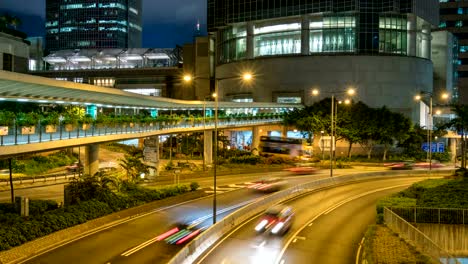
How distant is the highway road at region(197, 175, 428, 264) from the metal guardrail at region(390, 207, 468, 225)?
2.75 metres

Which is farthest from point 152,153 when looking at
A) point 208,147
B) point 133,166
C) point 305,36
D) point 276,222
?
point 305,36

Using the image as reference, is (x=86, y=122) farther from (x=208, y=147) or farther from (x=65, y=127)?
(x=208, y=147)

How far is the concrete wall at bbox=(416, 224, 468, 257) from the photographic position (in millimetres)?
30672

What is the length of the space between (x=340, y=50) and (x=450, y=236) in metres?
75.7

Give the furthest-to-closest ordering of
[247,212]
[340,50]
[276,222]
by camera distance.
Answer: [340,50], [247,212], [276,222]

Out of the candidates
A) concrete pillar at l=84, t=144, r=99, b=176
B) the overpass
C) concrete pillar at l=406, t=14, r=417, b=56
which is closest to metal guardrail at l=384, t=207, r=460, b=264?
the overpass

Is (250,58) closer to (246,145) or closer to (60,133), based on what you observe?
(246,145)

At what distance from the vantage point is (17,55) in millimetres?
71812

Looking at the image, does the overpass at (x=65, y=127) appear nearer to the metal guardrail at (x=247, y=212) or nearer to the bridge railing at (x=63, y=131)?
the bridge railing at (x=63, y=131)

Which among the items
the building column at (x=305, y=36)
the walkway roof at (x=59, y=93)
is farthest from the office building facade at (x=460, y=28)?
the walkway roof at (x=59, y=93)

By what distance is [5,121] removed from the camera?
2447 cm

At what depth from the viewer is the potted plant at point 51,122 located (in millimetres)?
27880

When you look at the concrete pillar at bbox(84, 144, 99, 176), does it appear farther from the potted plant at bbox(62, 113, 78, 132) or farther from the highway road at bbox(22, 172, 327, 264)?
the potted plant at bbox(62, 113, 78, 132)

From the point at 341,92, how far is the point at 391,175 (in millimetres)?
40695
